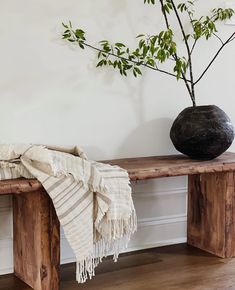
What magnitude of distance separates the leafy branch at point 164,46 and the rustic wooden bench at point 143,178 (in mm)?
402

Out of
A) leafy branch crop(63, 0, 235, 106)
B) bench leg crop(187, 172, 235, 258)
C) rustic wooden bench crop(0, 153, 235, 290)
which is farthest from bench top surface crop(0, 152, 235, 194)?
leafy branch crop(63, 0, 235, 106)

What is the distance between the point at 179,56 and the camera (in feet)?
8.96

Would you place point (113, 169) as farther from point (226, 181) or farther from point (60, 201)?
point (226, 181)

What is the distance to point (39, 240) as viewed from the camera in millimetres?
2035

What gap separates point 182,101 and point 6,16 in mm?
1054

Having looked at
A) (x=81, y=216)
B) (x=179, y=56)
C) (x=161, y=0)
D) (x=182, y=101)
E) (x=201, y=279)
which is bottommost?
(x=201, y=279)

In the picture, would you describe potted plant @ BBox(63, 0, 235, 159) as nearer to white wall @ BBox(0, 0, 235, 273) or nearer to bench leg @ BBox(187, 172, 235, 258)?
white wall @ BBox(0, 0, 235, 273)

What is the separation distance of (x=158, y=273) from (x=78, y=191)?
2.12ft

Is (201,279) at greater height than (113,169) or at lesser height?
lesser

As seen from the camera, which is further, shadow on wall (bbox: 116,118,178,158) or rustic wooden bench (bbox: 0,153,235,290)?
shadow on wall (bbox: 116,118,178,158)

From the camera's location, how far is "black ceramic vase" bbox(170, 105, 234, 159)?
7.98 feet

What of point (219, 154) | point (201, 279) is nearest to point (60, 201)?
point (201, 279)

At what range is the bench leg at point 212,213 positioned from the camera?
2531 mm

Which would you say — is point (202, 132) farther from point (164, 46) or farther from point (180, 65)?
point (164, 46)
